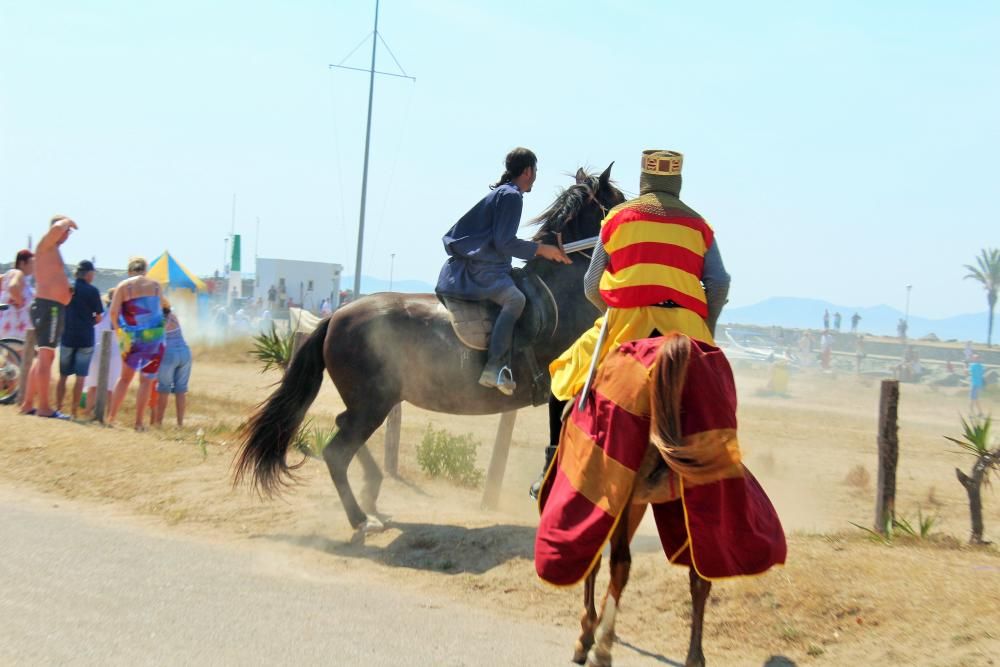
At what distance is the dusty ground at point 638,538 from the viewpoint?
5637 mm

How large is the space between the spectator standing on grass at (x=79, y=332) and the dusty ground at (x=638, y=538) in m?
0.89

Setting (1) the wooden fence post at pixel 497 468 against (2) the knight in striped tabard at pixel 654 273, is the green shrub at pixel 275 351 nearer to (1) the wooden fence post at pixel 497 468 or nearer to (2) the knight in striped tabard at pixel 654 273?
(1) the wooden fence post at pixel 497 468

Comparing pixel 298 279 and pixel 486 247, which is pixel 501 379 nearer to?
pixel 486 247

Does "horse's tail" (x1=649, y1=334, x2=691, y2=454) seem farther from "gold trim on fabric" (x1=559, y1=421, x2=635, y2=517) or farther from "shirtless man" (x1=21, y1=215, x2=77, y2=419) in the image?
"shirtless man" (x1=21, y1=215, x2=77, y2=419)

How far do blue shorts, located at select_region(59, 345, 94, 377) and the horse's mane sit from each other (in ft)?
23.7

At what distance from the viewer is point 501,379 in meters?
8.22

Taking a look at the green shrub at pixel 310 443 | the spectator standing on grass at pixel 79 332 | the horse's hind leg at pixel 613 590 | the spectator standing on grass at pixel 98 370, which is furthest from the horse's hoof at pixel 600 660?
the spectator standing on grass at pixel 98 370

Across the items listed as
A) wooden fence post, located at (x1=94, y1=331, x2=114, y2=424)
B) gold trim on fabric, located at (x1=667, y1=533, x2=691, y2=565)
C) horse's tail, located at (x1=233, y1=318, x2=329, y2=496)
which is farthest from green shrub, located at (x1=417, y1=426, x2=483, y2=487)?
gold trim on fabric, located at (x1=667, y1=533, x2=691, y2=565)

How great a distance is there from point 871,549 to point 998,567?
0.78 m

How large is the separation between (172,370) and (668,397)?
9.80 metres

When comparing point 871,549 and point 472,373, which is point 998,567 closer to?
point 871,549

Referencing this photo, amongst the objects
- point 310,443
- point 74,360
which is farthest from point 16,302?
point 310,443

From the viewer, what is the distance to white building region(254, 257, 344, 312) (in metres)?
45.0

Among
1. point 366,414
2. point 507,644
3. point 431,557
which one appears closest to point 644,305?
point 507,644
